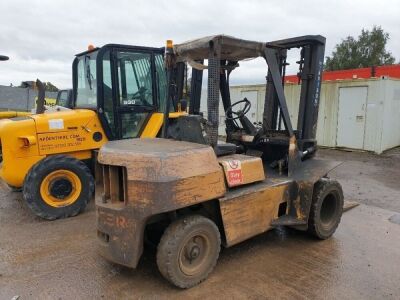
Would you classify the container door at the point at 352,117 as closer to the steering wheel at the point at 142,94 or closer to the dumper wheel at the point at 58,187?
the steering wheel at the point at 142,94

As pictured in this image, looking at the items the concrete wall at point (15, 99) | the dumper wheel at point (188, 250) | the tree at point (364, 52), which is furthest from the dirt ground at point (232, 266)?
the tree at point (364, 52)

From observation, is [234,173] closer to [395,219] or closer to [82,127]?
[82,127]

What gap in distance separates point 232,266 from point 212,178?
1070 mm

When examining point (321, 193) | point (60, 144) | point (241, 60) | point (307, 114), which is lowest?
point (321, 193)

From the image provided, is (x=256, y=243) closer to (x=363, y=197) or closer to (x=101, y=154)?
(x=101, y=154)

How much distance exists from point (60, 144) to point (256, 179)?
3.24 meters

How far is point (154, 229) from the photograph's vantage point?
4180mm

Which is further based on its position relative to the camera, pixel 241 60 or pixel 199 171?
pixel 241 60

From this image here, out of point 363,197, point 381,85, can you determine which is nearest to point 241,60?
point 363,197

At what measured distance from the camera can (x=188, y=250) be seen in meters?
3.51

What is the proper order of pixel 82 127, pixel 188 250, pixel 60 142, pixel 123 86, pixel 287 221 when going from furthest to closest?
1. pixel 123 86
2. pixel 82 127
3. pixel 60 142
4. pixel 287 221
5. pixel 188 250

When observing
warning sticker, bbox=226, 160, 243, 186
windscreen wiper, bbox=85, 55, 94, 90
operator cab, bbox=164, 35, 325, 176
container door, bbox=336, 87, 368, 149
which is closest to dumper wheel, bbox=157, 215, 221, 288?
warning sticker, bbox=226, 160, 243, 186

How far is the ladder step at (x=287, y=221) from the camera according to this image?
14.1 feet

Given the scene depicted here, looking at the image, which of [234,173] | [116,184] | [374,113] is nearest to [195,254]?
[234,173]
